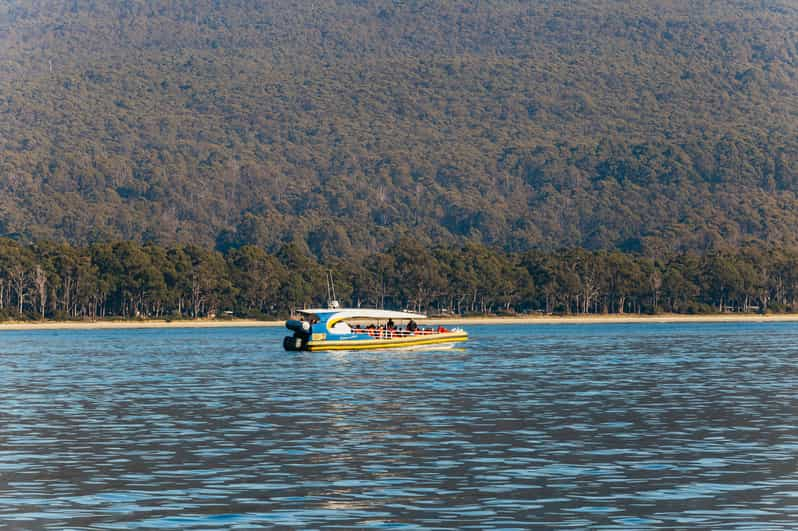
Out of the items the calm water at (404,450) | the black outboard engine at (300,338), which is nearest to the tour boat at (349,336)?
the black outboard engine at (300,338)

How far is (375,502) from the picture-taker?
111 feet

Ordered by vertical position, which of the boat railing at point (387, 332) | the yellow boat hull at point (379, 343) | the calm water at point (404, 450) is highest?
the boat railing at point (387, 332)

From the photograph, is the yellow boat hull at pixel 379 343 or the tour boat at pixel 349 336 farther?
the tour boat at pixel 349 336

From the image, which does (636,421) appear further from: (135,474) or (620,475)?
(135,474)

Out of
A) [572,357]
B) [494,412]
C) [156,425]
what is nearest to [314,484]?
[156,425]

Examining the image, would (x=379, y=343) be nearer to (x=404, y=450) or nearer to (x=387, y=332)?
(x=387, y=332)

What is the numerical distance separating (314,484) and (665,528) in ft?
34.5

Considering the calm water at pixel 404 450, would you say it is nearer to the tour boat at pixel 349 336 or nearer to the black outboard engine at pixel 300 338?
the black outboard engine at pixel 300 338

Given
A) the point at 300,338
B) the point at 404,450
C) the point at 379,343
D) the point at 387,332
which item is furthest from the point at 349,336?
the point at 404,450

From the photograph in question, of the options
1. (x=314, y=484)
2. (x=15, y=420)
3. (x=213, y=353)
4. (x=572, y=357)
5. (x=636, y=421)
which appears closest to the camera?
(x=314, y=484)

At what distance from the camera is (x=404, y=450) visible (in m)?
44.1

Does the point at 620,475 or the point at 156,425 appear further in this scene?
the point at 156,425

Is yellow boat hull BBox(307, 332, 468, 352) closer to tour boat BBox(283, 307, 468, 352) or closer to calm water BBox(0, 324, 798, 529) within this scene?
tour boat BBox(283, 307, 468, 352)

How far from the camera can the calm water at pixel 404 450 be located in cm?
3244
